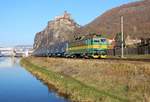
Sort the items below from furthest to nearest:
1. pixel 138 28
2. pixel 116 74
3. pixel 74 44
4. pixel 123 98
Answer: pixel 138 28, pixel 74 44, pixel 116 74, pixel 123 98

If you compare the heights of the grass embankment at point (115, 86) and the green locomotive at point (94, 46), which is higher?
the green locomotive at point (94, 46)

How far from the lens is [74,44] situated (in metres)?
74.9

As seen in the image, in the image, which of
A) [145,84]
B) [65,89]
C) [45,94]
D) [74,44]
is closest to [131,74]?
[145,84]

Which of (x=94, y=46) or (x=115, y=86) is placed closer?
(x=115, y=86)

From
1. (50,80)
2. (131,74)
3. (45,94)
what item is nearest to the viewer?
(131,74)

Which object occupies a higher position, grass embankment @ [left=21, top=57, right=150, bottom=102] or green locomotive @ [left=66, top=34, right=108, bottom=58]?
green locomotive @ [left=66, top=34, right=108, bottom=58]

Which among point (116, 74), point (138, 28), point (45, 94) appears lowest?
point (45, 94)

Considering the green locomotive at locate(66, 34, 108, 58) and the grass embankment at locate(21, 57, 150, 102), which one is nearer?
the grass embankment at locate(21, 57, 150, 102)

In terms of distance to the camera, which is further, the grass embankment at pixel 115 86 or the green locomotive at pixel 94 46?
the green locomotive at pixel 94 46

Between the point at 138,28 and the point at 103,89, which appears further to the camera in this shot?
the point at 138,28

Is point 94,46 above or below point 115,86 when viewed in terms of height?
above

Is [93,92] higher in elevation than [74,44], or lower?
lower

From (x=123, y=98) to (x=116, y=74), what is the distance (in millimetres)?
9260

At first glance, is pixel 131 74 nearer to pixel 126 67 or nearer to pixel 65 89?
pixel 126 67
